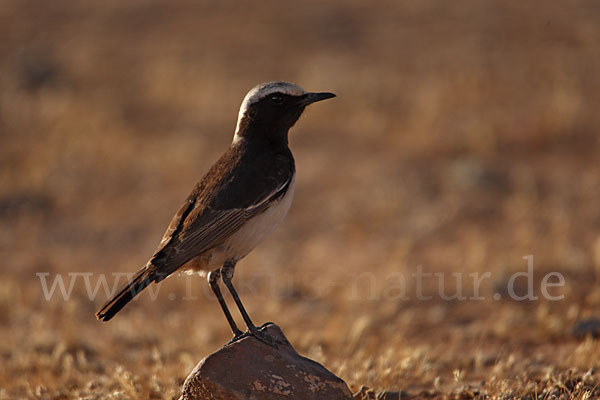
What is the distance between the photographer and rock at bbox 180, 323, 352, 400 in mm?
4988

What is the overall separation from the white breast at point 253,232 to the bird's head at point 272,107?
27.6 inches

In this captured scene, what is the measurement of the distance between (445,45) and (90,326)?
44.0 ft

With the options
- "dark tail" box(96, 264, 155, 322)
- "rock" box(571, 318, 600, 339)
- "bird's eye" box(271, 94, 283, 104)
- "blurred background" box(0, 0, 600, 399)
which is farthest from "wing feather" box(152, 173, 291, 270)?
"rock" box(571, 318, 600, 339)

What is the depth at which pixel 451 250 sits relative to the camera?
11.4 m

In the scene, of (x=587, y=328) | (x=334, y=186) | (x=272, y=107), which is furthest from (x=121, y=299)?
(x=334, y=186)

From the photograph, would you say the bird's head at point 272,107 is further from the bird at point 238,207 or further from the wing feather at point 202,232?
the wing feather at point 202,232

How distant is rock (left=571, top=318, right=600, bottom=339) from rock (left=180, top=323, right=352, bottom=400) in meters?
3.54

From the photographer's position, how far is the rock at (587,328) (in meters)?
7.62

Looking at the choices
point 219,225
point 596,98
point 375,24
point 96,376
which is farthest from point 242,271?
point 375,24

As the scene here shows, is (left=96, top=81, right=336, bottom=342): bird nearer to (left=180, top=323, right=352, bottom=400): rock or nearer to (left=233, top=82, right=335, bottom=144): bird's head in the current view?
(left=233, top=82, right=335, bottom=144): bird's head

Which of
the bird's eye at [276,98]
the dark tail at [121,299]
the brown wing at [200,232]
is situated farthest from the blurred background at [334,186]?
the bird's eye at [276,98]

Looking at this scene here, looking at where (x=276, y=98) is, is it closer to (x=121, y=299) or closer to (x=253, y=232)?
(x=253, y=232)

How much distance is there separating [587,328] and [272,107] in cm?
410

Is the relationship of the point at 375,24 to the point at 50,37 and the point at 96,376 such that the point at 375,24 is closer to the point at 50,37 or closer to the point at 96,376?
the point at 50,37
